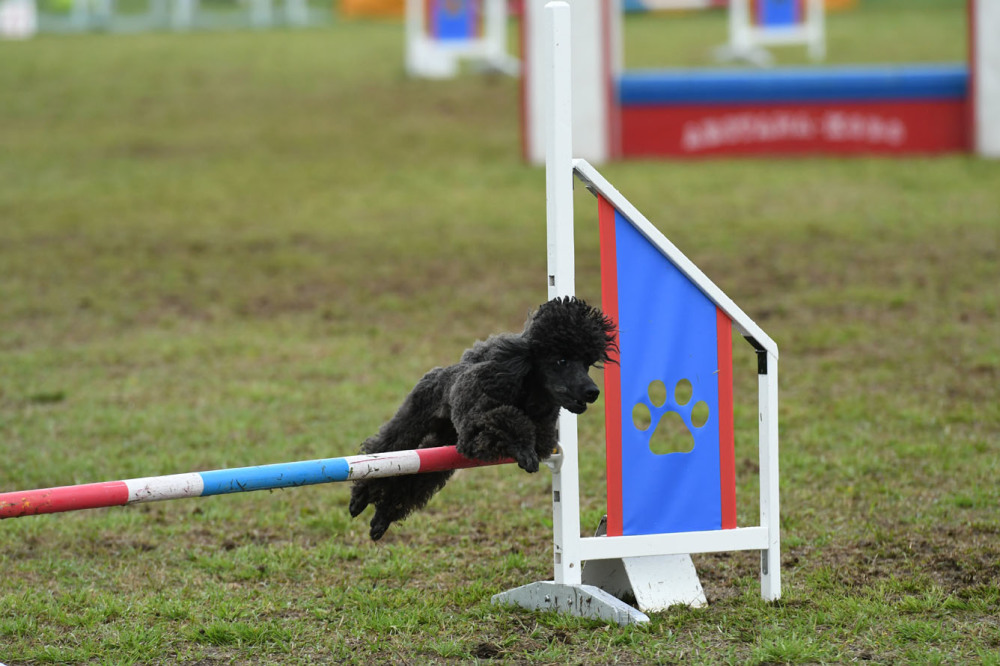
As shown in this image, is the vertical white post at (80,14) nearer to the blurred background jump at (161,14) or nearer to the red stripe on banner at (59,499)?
the blurred background jump at (161,14)

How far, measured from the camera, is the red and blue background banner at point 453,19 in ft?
56.0

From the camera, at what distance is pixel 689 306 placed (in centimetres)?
358

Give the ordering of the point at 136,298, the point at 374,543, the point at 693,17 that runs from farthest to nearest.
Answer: the point at 693,17
the point at 136,298
the point at 374,543

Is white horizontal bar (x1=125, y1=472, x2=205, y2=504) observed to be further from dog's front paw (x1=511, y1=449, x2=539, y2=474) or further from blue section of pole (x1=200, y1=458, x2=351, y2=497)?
dog's front paw (x1=511, y1=449, x2=539, y2=474)

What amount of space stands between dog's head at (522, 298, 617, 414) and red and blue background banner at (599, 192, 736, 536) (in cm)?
34

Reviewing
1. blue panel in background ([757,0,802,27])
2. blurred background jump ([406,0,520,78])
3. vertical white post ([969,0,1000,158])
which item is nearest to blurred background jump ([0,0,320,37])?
blurred background jump ([406,0,520,78])

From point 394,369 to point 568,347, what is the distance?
141 inches

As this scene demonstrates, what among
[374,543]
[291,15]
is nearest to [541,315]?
[374,543]

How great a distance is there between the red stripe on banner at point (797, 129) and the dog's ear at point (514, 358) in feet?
29.8

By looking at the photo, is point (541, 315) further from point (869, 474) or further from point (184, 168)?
point (184, 168)

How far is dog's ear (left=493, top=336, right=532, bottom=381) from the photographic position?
10.4 ft

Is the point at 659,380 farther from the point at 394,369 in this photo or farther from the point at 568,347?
the point at 394,369

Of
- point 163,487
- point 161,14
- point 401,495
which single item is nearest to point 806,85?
→ point 401,495

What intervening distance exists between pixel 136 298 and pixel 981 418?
5.33 meters
